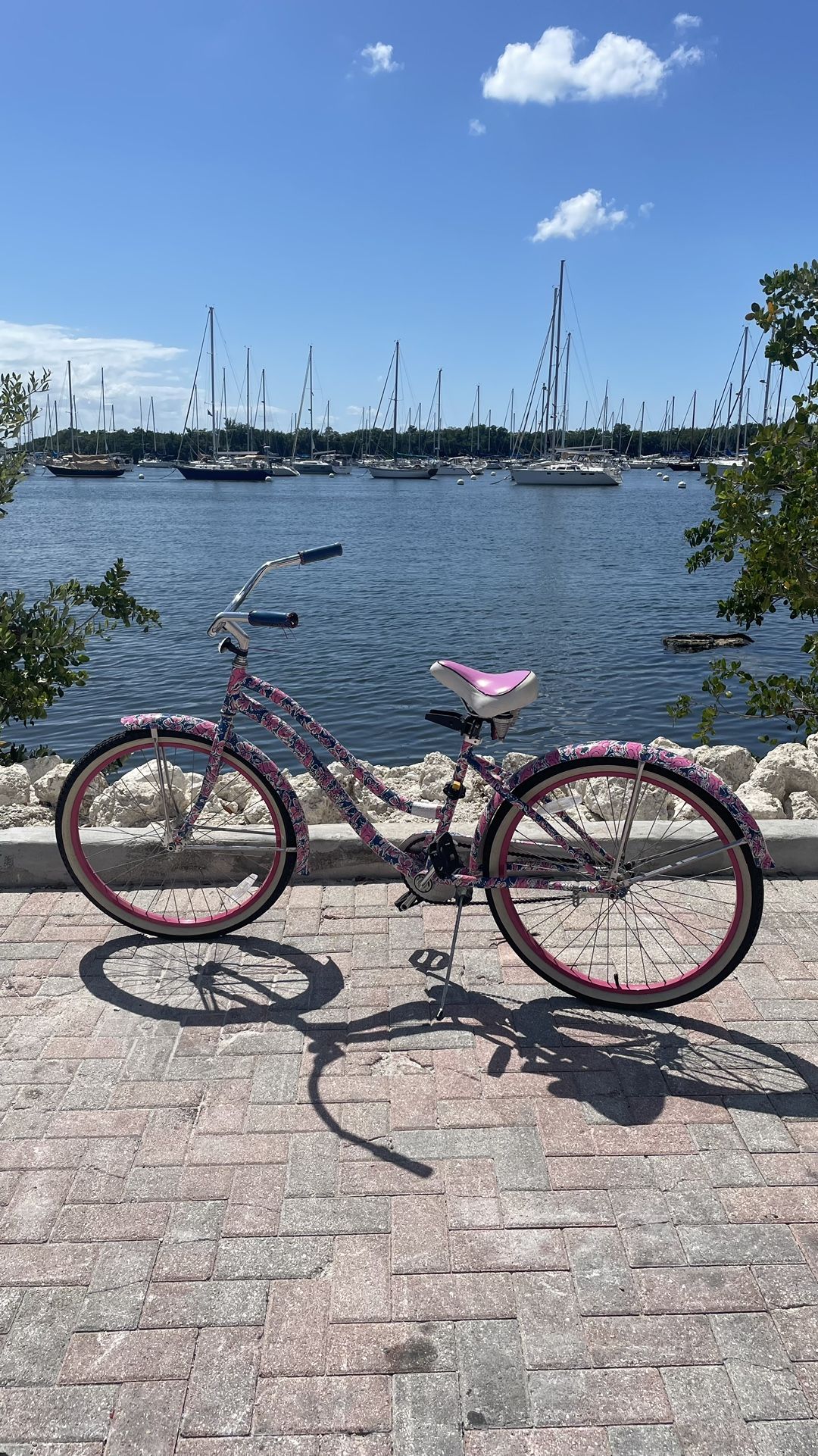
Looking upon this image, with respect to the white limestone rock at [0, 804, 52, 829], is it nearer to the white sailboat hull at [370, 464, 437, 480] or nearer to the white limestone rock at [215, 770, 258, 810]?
the white limestone rock at [215, 770, 258, 810]

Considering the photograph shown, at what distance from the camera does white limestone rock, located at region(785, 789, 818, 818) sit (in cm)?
704

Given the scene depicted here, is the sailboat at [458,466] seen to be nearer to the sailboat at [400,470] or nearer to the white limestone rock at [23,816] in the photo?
the sailboat at [400,470]

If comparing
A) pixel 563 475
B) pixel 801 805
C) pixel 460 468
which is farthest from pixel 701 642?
pixel 460 468

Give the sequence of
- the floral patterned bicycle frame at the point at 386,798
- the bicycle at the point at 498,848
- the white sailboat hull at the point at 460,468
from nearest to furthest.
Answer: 1. the bicycle at the point at 498,848
2. the floral patterned bicycle frame at the point at 386,798
3. the white sailboat hull at the point at 460,468

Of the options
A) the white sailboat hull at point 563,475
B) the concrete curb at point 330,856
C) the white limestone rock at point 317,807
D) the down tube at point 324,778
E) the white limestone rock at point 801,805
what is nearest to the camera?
the down tube at point 324,778

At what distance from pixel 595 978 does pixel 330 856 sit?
1342mm

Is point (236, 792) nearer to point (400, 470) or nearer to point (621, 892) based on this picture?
point (621, 892)

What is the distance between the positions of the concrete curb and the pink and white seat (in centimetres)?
103

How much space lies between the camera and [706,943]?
13.2 feet

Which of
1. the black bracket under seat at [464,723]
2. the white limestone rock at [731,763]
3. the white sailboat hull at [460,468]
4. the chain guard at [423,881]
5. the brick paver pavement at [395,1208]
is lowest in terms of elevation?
the white limestone rock at [731,763]

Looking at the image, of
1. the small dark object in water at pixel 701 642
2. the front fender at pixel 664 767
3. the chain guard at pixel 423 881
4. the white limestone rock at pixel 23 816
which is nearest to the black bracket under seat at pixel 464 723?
the front fender at pixel 664 767

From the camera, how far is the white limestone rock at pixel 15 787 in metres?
8.27

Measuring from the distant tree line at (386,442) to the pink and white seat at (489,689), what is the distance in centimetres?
11416

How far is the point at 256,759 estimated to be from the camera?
3.93m
